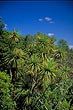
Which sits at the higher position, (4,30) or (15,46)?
(4,30)

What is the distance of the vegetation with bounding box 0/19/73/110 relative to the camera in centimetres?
2667

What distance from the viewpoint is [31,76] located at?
29312 millimetres

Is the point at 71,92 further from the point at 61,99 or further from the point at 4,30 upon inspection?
the point at 4,30

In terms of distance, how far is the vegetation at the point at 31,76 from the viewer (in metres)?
26.7

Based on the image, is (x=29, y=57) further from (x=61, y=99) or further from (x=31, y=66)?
(x=61, y=99)

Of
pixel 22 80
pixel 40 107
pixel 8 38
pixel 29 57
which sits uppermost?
pixel 8 38

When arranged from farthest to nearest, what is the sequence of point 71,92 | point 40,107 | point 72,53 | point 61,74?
point 72,53
point 61,74
point 71,92
point 40,107

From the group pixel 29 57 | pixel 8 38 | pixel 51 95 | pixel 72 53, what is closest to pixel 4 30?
pixel 8 38

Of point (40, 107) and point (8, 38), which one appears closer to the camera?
point (40, 107)

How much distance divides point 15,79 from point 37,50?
451cm

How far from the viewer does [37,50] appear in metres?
30.7

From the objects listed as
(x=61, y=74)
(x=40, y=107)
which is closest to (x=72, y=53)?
(x=61, y=74)

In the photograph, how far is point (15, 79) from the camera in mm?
32156

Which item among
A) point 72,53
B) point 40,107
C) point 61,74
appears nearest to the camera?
point 40,107
